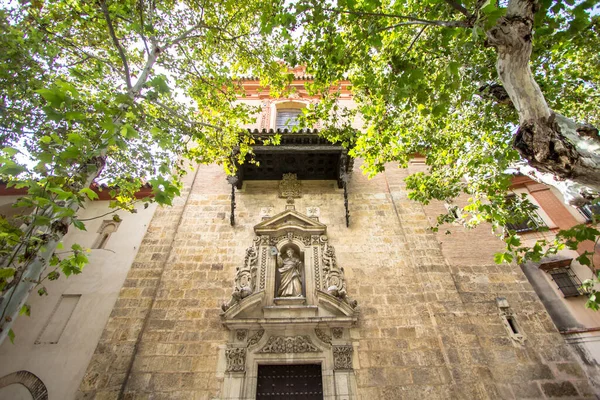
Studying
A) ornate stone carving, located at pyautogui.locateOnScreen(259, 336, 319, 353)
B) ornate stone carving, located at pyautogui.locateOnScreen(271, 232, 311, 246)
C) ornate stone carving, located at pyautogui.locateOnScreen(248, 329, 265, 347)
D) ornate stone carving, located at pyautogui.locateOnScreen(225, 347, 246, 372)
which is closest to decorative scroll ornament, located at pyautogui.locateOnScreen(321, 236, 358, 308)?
ornate stone carving, located at pyautogui.locateOnScreen(271, 232, 311, 246)

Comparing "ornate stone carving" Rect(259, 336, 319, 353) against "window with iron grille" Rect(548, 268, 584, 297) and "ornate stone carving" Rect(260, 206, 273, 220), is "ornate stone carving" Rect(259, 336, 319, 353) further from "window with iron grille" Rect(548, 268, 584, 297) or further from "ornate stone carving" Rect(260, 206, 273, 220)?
"window with iron grille" Rect(548, 268, 584, 297)

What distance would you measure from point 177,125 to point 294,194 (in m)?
3.63

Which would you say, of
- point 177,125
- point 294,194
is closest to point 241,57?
point 177,125

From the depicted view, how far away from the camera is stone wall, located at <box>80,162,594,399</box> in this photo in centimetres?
522

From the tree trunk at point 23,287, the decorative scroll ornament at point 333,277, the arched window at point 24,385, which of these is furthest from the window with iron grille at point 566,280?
the arched window at point 24,385

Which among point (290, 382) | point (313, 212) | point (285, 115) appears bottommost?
point (290, 382)

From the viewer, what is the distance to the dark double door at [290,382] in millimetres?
5273

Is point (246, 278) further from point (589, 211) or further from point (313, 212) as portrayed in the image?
point (589, 211)

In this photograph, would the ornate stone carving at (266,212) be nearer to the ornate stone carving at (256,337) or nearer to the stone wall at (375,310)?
the stone wall at (375,310)

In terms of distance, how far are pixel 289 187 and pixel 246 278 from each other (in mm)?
3073

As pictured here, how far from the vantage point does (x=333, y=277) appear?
6512 mm

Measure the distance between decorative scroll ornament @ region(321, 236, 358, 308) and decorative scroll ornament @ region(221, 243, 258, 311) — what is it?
1659mm

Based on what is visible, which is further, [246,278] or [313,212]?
[313,212]


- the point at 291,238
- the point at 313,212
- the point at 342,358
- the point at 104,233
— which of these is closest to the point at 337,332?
the point at 342,358
